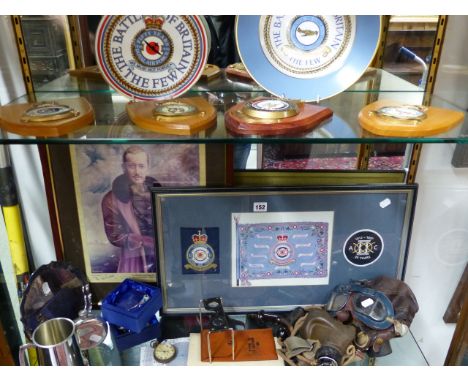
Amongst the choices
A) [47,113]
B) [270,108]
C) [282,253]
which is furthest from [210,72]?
[282,253]

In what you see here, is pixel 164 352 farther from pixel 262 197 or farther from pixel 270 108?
pixel 270 108

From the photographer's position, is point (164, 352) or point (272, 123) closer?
point (272, 123)

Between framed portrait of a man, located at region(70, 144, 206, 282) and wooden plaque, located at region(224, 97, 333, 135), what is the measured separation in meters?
0.17

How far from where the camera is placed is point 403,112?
679mm

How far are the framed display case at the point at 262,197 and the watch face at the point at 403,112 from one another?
46 mm


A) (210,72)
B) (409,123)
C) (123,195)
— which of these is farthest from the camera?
(123,195)

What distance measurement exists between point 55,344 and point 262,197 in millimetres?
443

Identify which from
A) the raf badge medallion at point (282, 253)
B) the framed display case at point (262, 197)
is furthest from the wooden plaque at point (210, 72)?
the raf badge medallion at point (282, 253)

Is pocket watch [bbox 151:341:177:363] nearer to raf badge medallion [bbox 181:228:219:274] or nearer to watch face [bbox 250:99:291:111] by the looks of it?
raf badge medallion [bbox 181:228:219:274]

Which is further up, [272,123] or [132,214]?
[272,123]

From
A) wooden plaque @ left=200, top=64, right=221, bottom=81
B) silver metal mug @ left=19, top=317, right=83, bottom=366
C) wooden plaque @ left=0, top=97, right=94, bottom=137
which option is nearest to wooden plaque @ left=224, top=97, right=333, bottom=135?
wooden plaque @ left=200, top=64, right=221, bottom=81
